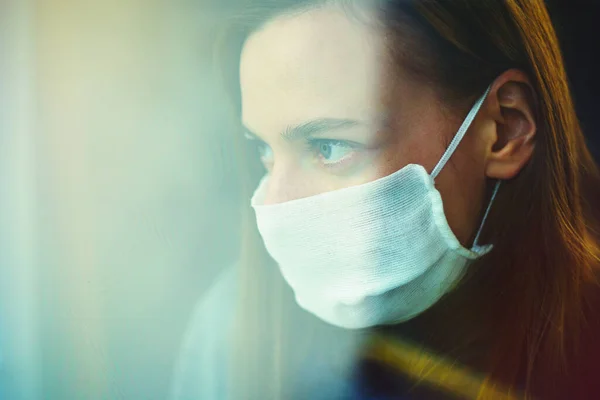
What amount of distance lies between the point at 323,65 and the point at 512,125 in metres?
0.20

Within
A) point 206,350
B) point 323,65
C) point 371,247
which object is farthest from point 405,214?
point 206,350

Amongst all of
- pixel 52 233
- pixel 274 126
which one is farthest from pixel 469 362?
pixel 52 233

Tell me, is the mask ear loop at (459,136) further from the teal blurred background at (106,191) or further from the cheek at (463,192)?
the teal blurred background at (106,191)

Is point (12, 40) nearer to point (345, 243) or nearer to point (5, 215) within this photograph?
point (5, 215)

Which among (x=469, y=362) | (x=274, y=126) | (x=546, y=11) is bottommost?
(x=469, y=362)

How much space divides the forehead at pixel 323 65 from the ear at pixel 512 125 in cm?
12

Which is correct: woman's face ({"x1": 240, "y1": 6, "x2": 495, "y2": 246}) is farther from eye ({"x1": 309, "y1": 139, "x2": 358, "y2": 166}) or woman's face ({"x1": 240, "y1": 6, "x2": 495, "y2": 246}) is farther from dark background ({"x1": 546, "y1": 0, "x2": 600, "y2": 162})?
dark background ({"x1": 546, "y1": 0, "x2": 600, "y2": 162})

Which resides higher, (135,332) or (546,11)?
(546,11)

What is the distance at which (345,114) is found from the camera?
0.53 m

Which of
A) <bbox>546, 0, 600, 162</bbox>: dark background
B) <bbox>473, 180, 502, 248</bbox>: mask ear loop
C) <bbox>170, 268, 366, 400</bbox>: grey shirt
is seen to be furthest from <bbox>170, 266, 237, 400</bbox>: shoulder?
<bbox>546, 0, 600, 162</bbox>: dark background

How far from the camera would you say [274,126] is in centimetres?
56

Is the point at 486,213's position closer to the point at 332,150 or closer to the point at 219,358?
the point at 332,150

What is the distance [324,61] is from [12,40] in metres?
0.32

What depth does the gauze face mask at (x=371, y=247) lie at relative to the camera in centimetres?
54
